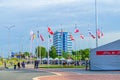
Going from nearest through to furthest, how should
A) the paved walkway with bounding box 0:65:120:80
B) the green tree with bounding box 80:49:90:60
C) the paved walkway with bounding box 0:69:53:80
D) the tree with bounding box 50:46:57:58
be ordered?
the paved walkway with bounding box 0:69:53:80
the paved walkway with bounding box 0:65:120:80
the tree with bounding box 50:46:57:58
the green tree with bounding box 80:49:90:60

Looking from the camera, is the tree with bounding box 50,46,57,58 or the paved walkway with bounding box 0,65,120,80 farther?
the tree with bounding box 50,46,57,58

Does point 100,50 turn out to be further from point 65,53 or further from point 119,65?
point 65,53

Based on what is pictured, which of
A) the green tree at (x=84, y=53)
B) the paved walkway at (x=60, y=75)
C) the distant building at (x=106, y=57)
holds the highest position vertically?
the green tree at (x=84, y=53)

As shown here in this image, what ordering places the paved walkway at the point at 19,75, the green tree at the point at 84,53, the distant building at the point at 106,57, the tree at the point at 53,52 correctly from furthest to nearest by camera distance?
the green tree at the point at 84,53 → the tree at the point at 53,52 → the distant building at the point at 106,57 → the paved walkway at the point at 19,75

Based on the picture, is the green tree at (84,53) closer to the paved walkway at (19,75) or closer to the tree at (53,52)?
the tree at (53,52)

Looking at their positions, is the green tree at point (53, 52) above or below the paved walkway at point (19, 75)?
above

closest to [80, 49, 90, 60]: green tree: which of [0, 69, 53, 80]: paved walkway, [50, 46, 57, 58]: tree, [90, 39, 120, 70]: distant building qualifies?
[50, 46, 57, 58]: tree

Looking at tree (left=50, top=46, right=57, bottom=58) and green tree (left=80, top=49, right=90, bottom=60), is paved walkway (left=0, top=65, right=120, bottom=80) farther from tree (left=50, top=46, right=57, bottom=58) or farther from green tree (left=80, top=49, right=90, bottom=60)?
green tree (left=80, top=49, right=90, bottom=60)

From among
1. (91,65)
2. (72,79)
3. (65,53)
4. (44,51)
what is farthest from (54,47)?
(72,79)

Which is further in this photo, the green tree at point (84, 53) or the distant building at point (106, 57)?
the green tree at point (84, 53)

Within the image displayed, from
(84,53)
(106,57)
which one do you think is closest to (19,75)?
(106,57)

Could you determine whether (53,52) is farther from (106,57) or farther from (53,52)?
(106,57)

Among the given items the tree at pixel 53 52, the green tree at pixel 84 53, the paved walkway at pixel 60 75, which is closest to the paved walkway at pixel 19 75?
the paved walkway at pixel 60 75

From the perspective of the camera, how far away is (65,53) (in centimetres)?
17062
